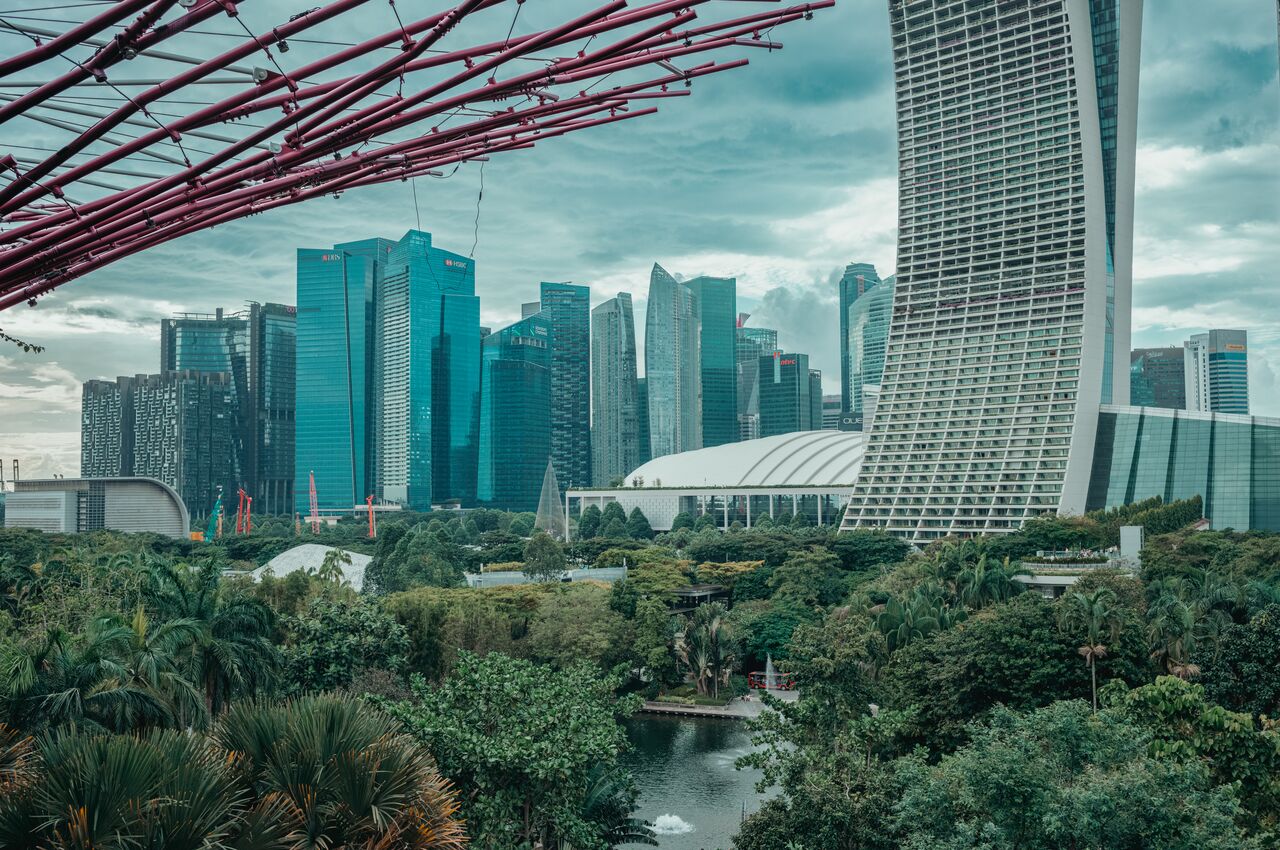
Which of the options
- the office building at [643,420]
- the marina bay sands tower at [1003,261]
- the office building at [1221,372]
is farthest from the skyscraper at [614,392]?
the marina bay sands tower at [1003,261]

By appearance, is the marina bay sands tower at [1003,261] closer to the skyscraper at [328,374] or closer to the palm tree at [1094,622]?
the palm tree at [1094,622]

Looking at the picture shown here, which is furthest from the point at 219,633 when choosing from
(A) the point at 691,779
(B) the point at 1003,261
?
(B) the point at 1003,261

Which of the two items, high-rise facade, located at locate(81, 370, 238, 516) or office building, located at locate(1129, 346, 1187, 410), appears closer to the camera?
office building, located at locate(1129, 346, 1187, 410)

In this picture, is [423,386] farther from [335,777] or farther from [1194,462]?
[335,777]

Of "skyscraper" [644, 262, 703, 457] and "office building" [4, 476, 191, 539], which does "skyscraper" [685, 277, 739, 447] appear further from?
"office building" [4, 476, 191, 539]

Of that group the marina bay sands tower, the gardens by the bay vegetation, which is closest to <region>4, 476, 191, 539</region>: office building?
the gardens by the bay vegetation

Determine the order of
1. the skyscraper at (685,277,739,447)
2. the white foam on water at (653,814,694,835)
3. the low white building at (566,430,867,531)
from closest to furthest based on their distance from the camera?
the white foam on water at (653,814,694,835)
the low white building at (566,430,867,531)
the skyscraper at (685,277,739,447)

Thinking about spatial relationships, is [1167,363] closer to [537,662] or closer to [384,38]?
[537,662]

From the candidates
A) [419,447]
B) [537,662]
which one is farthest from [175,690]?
[419,447]
